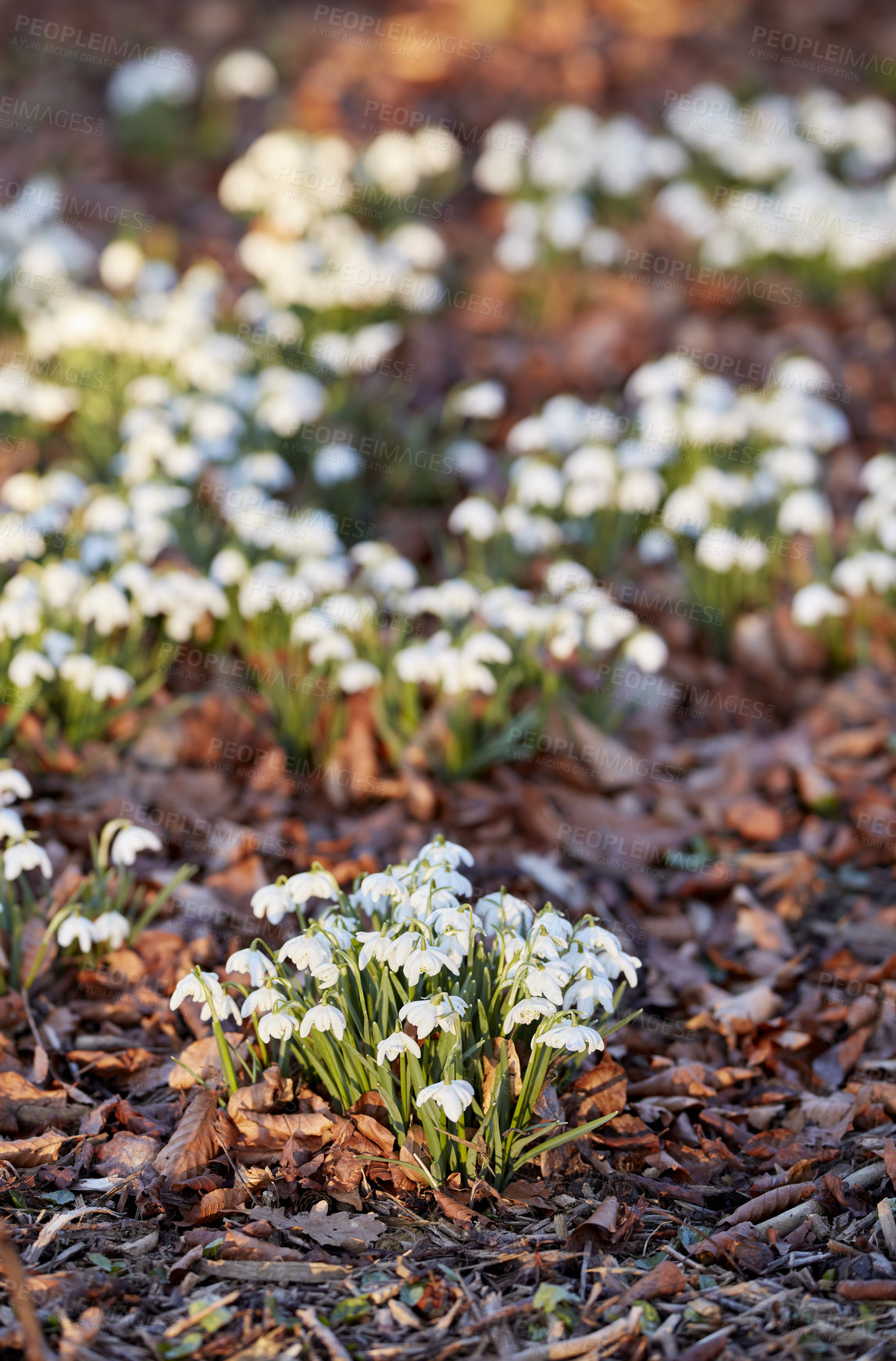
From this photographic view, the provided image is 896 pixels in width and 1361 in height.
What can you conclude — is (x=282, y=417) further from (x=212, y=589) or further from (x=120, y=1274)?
(x=120, y=1274)

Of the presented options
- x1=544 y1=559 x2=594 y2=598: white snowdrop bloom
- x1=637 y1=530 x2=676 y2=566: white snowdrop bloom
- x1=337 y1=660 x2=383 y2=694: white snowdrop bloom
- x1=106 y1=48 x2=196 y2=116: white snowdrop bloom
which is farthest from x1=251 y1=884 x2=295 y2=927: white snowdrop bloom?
x1=106 y1=48 x2=196 y2=116: white snowdrop bloom

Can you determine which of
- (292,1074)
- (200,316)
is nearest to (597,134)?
(200,316)

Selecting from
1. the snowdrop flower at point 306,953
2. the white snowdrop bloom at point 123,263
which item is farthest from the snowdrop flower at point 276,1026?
the white snowdrop bloom at point 123,263

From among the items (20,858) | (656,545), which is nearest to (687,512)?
(656,545)

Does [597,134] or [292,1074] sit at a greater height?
[597,134]

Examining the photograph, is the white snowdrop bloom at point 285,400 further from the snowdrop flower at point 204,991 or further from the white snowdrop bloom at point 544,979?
the white snowdrop bloom at point 544,979

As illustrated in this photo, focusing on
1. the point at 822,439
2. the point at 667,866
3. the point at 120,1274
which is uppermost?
the point at 822,439

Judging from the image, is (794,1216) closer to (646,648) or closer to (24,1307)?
(24,1307)
